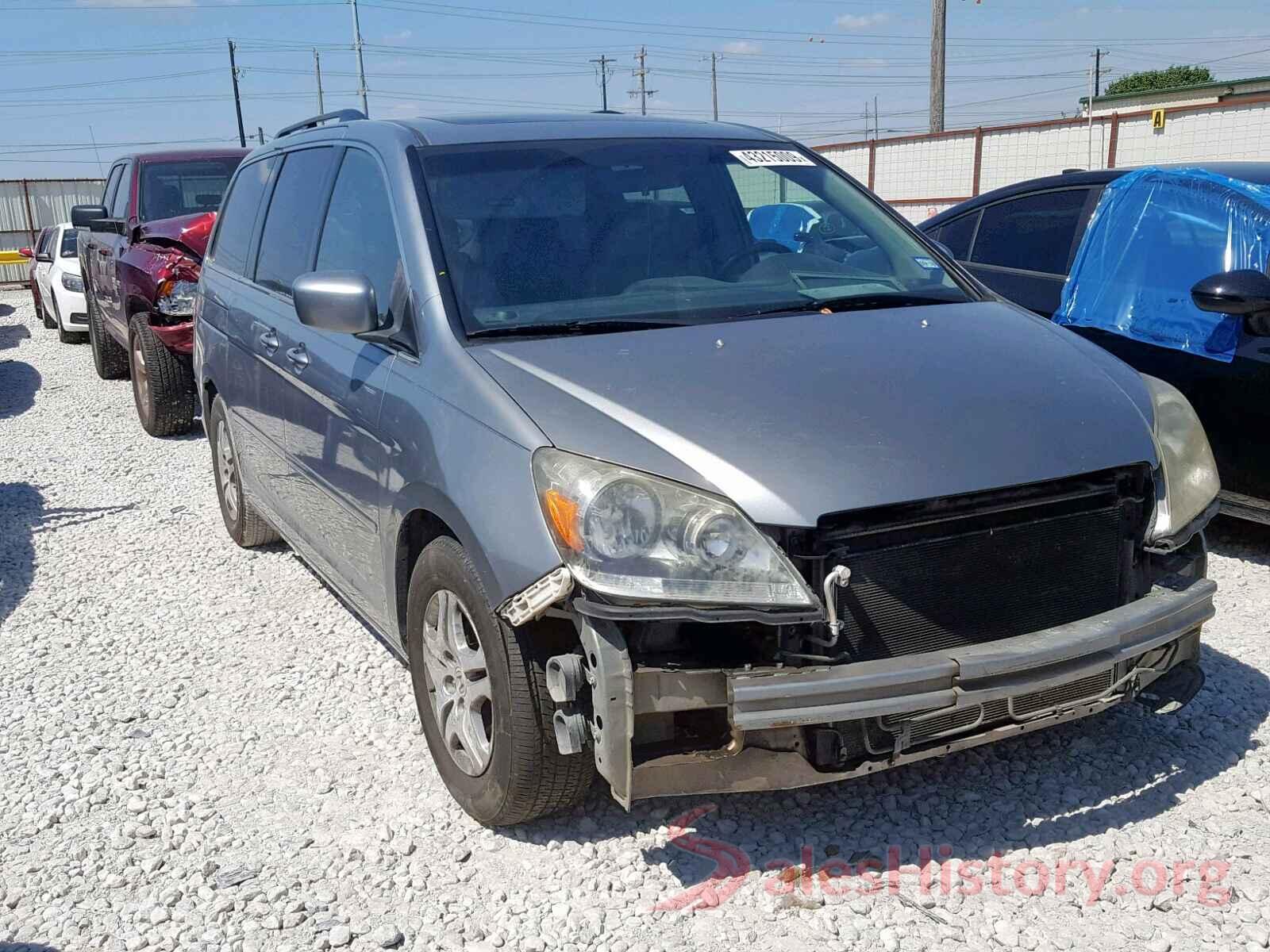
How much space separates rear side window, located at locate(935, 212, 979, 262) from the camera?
6.41 metres

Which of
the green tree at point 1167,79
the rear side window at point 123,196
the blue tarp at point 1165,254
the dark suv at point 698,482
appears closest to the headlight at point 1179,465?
the dark suv at point 698,482

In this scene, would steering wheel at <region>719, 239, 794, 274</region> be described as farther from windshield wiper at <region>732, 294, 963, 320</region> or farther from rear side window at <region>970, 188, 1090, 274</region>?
rear side window at <region>970, 188, 1090, 274</region>

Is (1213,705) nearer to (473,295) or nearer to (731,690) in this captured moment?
(731,690)

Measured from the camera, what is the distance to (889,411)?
9.36ft

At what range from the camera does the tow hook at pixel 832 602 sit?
2602mm

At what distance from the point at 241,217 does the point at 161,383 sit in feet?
11.4

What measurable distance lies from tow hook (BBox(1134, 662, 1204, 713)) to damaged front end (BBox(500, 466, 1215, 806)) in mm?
360

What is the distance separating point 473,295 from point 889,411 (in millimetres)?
1215

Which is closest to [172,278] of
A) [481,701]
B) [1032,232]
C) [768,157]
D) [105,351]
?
[105,351]

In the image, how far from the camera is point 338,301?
3.35 m

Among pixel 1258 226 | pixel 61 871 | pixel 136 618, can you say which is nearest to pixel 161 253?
pixel 136 618

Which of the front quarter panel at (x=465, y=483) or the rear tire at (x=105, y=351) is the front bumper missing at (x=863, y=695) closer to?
the front quarter panel at (x=465, y=483)

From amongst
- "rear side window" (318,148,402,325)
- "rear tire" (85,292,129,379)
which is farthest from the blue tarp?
"rear tire" (85,292,129,379)

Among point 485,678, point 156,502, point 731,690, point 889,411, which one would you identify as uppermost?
point 889,411
